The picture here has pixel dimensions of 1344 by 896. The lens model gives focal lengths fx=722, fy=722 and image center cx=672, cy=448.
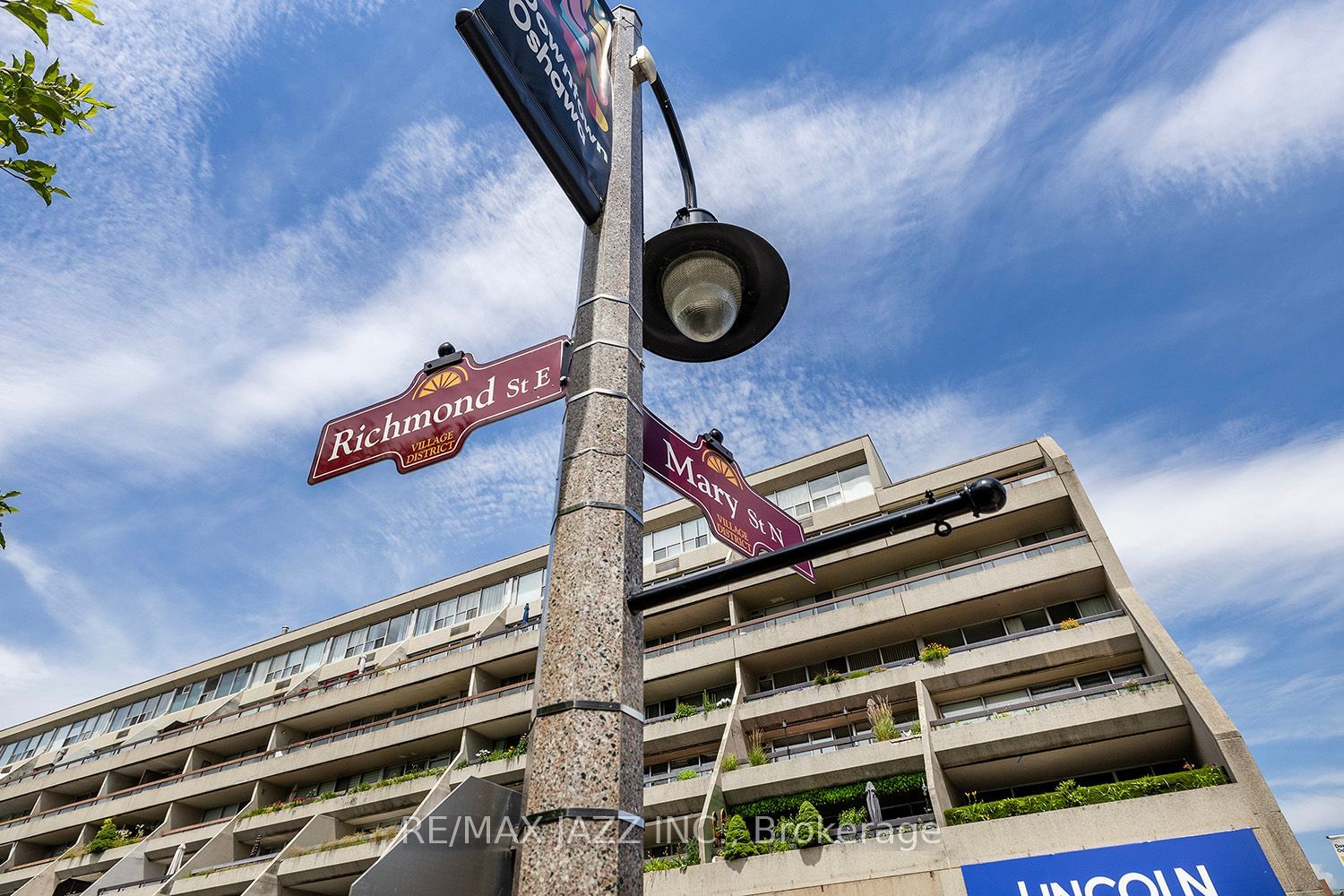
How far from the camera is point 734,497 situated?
4.58 m

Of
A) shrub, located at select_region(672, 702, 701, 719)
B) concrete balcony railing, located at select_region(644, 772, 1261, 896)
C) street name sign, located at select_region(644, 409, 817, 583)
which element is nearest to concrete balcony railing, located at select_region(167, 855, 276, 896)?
shrub, located at select_region(672, 702, 701, 719)

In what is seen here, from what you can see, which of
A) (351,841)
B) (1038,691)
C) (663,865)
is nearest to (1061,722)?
(1038,691)

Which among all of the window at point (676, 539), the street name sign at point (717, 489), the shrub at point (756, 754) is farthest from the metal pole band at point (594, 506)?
the window at point (676, 539)

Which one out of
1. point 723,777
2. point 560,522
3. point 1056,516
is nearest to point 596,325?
point 560,522

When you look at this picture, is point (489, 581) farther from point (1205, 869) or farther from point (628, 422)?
point (628, 422)

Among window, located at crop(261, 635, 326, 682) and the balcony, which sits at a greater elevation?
window, located at crop(261, 635, 326, 682)

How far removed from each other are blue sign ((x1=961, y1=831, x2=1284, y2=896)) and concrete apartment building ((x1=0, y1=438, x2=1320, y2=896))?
8 centimetres

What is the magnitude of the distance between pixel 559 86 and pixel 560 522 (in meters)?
2.04

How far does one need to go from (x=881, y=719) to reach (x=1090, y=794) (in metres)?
5.68

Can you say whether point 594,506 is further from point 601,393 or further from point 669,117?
point 669,117

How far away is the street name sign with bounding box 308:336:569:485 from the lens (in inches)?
153

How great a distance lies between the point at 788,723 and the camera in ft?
75.9

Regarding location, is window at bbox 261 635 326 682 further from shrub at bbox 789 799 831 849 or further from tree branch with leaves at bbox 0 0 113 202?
A: tree branch with leaves at bbox 0 0 113 202

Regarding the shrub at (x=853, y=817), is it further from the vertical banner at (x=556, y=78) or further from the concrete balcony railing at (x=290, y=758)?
the vertical banner at (x=556, y=78)
